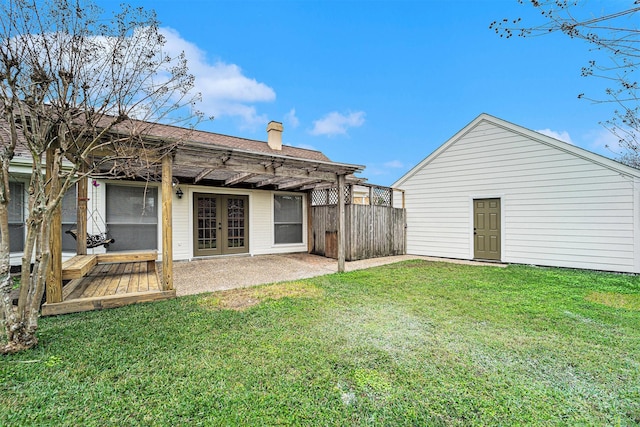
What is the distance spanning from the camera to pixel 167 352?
8.41 feet

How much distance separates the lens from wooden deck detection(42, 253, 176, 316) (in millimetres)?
3609

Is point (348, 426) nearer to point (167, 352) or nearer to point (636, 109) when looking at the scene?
point (167, 352)

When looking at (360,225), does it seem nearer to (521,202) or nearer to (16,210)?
(521,202)

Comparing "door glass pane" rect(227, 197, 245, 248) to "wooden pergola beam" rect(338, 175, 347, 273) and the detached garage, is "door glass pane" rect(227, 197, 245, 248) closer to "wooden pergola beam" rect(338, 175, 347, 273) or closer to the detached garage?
"wooden pergola beam" rect(338, 175, 347, 273)

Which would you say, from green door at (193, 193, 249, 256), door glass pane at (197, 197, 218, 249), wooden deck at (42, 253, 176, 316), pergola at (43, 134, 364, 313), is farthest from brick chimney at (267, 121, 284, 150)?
wooden deck at (42, 253, 176, 316)

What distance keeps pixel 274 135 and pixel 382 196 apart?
4822 mm

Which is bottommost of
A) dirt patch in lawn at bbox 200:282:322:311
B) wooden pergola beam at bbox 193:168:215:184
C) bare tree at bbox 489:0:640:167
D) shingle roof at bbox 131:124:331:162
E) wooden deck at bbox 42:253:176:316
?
dirt patch in lawn at bbox 200:282:322:311

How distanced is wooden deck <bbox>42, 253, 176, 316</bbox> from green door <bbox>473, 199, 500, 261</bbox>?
8234 millimetres

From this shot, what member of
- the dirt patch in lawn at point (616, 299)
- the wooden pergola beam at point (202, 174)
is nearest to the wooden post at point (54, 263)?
the wooden pergola beam at point (202, 174)

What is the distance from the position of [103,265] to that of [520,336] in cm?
773

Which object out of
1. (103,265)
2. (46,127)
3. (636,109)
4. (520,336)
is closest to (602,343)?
(520,336)

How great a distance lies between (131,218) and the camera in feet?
24.1

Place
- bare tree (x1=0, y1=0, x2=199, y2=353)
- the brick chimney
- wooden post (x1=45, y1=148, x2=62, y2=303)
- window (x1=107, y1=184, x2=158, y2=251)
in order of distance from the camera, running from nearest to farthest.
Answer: bare tree (x1=0, y1=0, x2=199, y2=353)
wooden post (x1=45, y1=148, x2=62, y2=303)
window (x1=107, y1=184, x2=158, y2=251)
the brick chimney

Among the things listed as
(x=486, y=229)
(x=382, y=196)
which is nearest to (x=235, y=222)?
(x=382, y=196)
